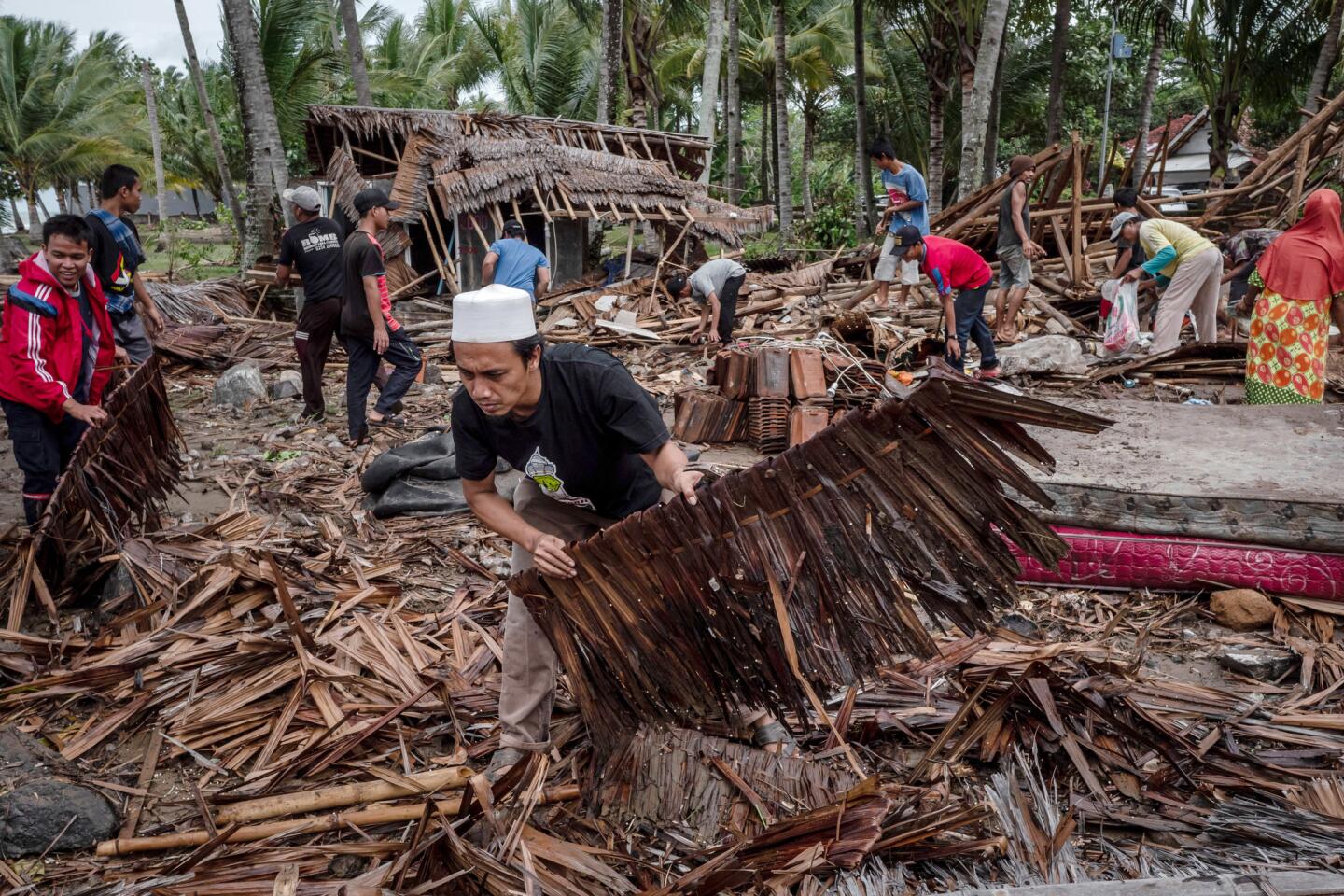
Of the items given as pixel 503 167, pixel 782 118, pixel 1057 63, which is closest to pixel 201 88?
pixel 503 167

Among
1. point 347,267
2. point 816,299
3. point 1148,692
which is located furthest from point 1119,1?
point 1148,692

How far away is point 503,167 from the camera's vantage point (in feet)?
44.3

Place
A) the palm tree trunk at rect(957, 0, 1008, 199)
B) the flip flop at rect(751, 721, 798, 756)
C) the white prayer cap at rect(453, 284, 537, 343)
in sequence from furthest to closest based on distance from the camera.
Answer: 1. the palm tree trunk at rect(957, 0, 1008, 199)
2. the flip flop at rect(751, 721, 798, 756)
3. the white prayer cap at rect(453, 284, 537, 343)

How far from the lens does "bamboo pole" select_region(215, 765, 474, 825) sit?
2.93 meters

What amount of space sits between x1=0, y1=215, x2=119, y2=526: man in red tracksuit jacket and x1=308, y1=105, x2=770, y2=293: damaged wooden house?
8.58 meters

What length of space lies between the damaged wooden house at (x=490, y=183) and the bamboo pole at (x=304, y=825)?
11114 mm

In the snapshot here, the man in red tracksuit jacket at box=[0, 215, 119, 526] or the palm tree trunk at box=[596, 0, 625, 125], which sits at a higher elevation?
the palm tree trunk at box=[596, 0, 625, 125]

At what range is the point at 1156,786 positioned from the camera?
2.92m

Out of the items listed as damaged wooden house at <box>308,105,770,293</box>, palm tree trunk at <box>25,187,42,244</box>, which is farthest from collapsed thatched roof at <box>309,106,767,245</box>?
palm tree trunk at <box>25,187,42,244</box>

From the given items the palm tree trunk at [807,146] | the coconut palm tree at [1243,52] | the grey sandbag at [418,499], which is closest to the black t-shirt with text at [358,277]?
the grey sandbag at [418,499]

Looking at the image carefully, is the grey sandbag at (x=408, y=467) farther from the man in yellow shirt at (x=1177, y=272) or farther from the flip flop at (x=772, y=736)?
the man in yellow shirt at (x=1177, y=272)

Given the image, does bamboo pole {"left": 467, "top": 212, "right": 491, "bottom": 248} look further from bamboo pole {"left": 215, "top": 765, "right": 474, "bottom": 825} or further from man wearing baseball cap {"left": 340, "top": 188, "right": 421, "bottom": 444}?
bamboo pole {"left": 215, "top": 765, "right": 474, "bottom": 825}

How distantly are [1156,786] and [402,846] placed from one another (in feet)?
7.84

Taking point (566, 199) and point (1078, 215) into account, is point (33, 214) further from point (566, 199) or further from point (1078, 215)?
point (1078, 215)
